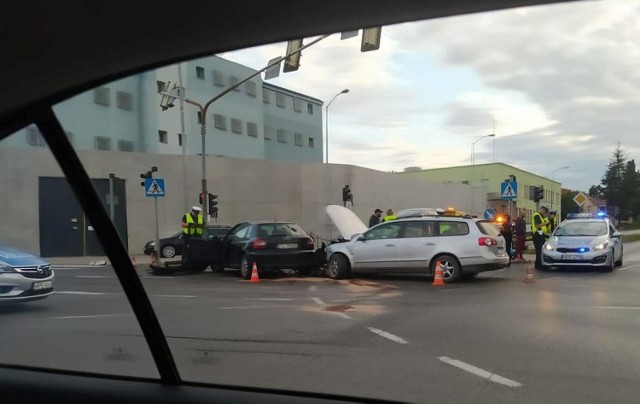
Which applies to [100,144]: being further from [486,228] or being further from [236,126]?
[236,126]

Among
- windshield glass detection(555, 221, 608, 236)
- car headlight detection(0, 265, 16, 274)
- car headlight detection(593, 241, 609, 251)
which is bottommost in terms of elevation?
car headlight detection(593, 241, 609, 251)

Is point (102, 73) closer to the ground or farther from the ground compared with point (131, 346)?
farther from the ground

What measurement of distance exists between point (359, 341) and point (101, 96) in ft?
10.7

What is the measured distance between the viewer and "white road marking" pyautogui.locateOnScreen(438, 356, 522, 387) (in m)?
4.40

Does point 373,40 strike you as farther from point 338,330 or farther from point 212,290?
point 212,290

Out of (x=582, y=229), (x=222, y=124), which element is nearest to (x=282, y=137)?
(x=222, y=124)

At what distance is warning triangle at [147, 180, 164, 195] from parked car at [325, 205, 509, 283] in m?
4.82

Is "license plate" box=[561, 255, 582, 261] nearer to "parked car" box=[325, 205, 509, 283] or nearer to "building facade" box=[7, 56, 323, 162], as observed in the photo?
"parked car" box=[325, 205, 509, 283]

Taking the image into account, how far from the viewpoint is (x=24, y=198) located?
4465 millimetres

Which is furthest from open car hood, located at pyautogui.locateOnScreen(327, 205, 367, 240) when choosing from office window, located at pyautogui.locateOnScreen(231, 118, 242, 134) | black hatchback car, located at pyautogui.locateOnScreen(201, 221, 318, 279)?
office window, located at pyautogui.locateOnScreen(231, 118, 242, 134)

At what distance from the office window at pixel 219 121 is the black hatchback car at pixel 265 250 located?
401 inches

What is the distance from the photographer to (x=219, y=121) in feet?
84.3

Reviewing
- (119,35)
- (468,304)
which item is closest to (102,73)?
(119,35)

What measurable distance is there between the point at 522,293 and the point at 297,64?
6855mm
